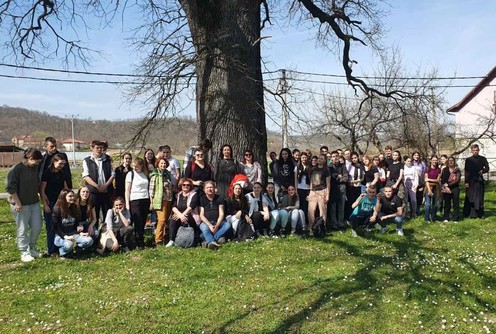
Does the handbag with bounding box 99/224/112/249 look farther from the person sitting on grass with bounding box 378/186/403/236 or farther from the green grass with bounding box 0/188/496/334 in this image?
the person sitting on grass with bounding box 378/186/403/236

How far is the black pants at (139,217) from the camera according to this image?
7.66 m

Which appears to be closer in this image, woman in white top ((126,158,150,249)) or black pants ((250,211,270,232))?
woman in white top ((126,158,150,249))

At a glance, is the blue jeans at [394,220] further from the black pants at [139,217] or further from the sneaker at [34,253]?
the sneaker at [34,253]

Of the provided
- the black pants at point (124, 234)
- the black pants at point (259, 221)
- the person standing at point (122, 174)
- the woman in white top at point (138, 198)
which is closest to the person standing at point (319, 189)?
the black pants at point (259, 221)

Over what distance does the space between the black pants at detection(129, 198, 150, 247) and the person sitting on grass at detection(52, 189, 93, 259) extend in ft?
2.76

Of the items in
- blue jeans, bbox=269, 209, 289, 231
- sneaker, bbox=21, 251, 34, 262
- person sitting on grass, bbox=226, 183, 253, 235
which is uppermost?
person sitting on grass, bbox=226, 183, 253, 235

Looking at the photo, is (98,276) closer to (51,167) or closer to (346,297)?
(51,167)

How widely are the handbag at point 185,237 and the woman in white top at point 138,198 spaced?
66cm

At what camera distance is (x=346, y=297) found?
514 centimetres

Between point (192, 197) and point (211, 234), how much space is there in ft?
2.54

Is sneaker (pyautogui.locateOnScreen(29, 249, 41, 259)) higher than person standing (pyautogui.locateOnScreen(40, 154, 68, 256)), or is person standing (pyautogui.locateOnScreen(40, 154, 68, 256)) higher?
person standing (pyautogui.locateOnScreen(40, 154, 68, 256))

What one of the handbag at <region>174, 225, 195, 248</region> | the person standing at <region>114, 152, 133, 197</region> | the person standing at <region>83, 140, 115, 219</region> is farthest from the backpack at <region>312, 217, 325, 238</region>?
the person standing at <region>83, 140, 115, 219</region>

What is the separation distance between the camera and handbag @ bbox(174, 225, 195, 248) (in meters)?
7.57

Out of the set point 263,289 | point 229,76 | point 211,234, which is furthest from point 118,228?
point 229,76
